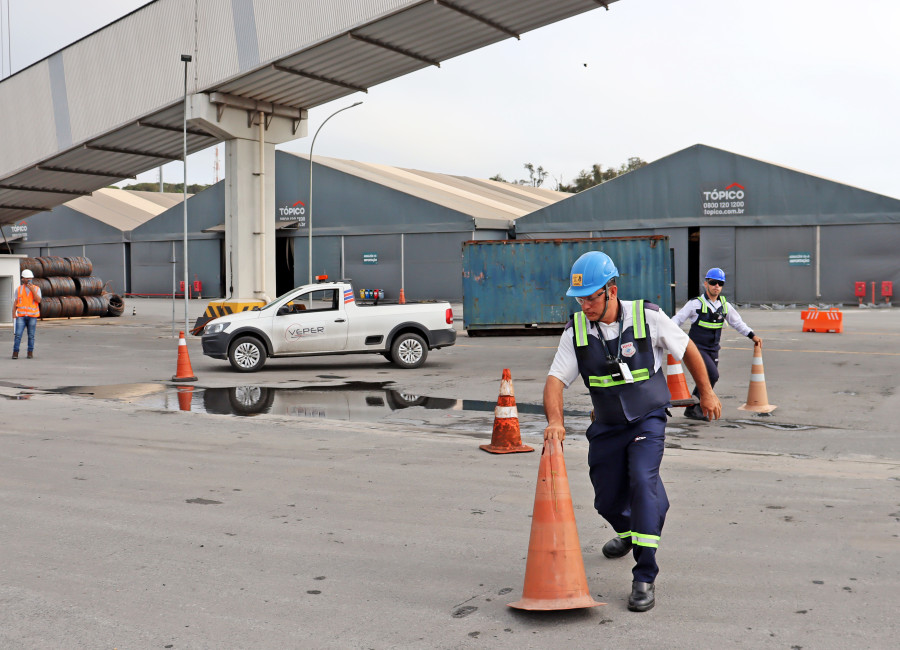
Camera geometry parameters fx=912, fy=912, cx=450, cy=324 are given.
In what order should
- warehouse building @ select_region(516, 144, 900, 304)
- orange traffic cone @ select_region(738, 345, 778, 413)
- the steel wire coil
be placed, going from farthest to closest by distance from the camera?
1. warehouse building @ select_region(516, 144, 900, 304)
2. the steel wire coil
3. orange traffic cone @ select_region(738, 345, 778, 413)

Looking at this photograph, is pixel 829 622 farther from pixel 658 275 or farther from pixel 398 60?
pixel 658 275

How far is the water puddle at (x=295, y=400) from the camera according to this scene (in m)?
12.4

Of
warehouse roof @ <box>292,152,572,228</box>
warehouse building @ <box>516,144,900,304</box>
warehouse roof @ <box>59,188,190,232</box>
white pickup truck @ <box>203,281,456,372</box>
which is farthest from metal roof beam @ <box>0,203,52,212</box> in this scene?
warehouse roof @ <box>59,188,190,232</box>

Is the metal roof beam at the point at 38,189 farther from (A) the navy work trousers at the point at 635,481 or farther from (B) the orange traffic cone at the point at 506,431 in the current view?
(A) the navy work trousers at the point at 635,481

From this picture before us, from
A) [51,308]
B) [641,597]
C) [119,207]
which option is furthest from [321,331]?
[119,207]

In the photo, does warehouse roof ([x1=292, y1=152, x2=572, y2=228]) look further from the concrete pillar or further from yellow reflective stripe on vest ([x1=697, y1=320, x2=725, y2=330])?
yellow reflective stripe on vest ([x1=697, y1=320, x2=725, y2=330])

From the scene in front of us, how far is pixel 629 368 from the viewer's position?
4938 millimetres

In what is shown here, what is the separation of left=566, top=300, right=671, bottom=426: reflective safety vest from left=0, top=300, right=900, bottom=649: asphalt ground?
1.00 m

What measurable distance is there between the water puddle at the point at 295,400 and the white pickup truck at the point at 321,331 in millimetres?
2152

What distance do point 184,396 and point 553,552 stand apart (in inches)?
408

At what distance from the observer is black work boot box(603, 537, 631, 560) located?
5.52m

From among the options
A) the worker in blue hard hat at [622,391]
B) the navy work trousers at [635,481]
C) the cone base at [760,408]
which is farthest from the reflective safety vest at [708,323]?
the navy work trousers at [635,481]

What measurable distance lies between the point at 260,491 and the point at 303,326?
10.2 meters

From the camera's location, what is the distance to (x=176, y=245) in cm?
5322
